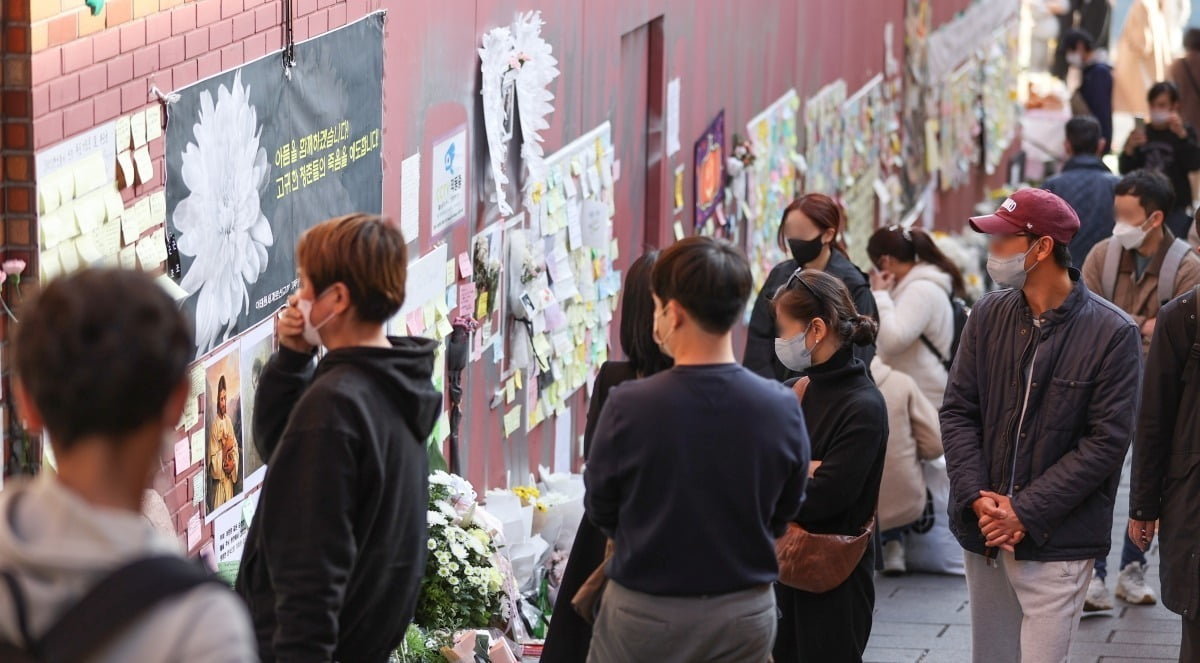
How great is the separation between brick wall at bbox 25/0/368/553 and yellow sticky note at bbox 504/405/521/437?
252 centimetres

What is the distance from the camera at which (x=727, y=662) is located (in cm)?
374

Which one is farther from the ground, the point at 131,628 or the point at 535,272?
the point at 131,628

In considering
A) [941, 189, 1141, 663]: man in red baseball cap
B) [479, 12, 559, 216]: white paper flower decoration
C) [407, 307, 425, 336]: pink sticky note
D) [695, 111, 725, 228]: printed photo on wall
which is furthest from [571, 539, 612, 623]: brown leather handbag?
[695, 111, 725, 228]: printed photo on wall

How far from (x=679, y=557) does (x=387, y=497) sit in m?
0.64

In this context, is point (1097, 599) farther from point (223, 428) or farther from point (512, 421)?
point (223, 428)

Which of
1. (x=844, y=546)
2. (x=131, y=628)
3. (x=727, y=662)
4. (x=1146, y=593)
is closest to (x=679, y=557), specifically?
(x=727, y=662)

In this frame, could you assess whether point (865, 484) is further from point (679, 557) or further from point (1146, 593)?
point (1146, 593)

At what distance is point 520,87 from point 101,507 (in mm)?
5195

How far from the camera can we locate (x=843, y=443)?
4766 millimetres

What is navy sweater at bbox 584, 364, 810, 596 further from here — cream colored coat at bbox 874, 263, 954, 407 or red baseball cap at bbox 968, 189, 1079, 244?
cream colored coat at bbox 874, 263, 954, 407

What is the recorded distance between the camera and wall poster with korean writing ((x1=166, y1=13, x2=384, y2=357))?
186 inches

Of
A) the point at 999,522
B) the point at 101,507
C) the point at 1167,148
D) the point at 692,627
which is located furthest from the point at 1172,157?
the point at 101,507

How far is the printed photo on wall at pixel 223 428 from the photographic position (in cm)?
491

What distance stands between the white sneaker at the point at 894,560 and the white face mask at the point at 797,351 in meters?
3.66
